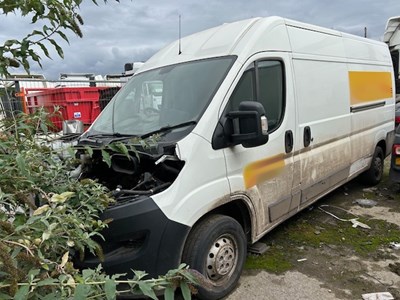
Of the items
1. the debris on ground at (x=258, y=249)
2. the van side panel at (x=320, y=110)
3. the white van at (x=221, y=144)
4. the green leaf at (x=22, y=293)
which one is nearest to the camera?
the green leaf at (x=22, y=293)

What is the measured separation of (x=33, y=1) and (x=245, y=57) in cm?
203

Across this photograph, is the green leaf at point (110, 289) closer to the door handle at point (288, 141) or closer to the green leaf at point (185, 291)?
the green leaf at point (185, 291)

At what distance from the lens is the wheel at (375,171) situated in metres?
6.05

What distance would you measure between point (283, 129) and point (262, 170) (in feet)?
1.72

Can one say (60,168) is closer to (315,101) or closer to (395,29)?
(315,101)

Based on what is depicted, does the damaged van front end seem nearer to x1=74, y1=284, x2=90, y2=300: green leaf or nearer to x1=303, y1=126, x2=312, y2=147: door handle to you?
x1=74, y1=284, x2=90, y2=300: green leaf

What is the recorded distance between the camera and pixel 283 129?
365 centimetres

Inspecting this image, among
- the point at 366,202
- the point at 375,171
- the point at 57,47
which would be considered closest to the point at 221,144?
the point at 57,47

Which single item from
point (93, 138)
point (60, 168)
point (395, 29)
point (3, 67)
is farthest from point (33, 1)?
point (395, 29)

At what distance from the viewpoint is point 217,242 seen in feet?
10.1

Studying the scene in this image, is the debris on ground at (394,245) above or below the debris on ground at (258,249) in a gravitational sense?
below

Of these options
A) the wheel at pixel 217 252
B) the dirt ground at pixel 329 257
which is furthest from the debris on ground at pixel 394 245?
the wheel at pixel 217 252

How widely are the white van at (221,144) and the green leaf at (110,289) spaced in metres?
1.28

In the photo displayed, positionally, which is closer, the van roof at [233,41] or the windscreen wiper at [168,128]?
the windscreen wiper at [168,128]
